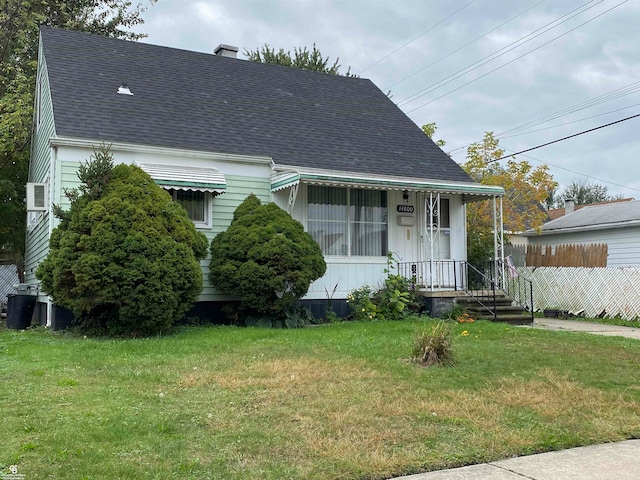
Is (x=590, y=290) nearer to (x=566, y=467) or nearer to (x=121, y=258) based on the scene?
(x=121, y=258)

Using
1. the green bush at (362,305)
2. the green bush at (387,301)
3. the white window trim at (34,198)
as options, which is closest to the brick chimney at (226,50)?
the white window trim at (34,198)

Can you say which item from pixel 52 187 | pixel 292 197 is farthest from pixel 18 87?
pixel 292 197

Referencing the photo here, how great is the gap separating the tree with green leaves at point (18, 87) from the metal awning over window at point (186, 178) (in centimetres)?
692

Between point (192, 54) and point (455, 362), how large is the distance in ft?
42.0

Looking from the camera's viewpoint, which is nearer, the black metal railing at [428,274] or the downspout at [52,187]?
the downspout at [52,187]

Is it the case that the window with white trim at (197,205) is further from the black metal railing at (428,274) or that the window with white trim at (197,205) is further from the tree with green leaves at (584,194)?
the tree with green leaves at (584,194)

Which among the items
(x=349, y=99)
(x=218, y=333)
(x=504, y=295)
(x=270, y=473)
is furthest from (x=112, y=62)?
(x=270, y=473)

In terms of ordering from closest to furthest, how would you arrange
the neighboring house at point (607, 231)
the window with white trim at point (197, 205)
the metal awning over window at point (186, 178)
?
the metal awning over window at point (186, 178)
the window with white trim at point (197, 205)
the neighboring house at point (607, 231)

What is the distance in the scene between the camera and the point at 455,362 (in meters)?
7.29

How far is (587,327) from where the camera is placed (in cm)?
1302

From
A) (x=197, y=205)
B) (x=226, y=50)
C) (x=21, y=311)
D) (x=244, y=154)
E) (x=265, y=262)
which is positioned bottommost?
(x=21, y=311)

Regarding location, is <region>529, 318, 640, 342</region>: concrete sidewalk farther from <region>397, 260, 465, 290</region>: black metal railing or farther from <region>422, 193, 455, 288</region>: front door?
<region>422, 193, 455, 288</region>: front door

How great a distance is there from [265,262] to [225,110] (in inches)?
195

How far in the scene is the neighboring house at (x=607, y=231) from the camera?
64.5 feet
